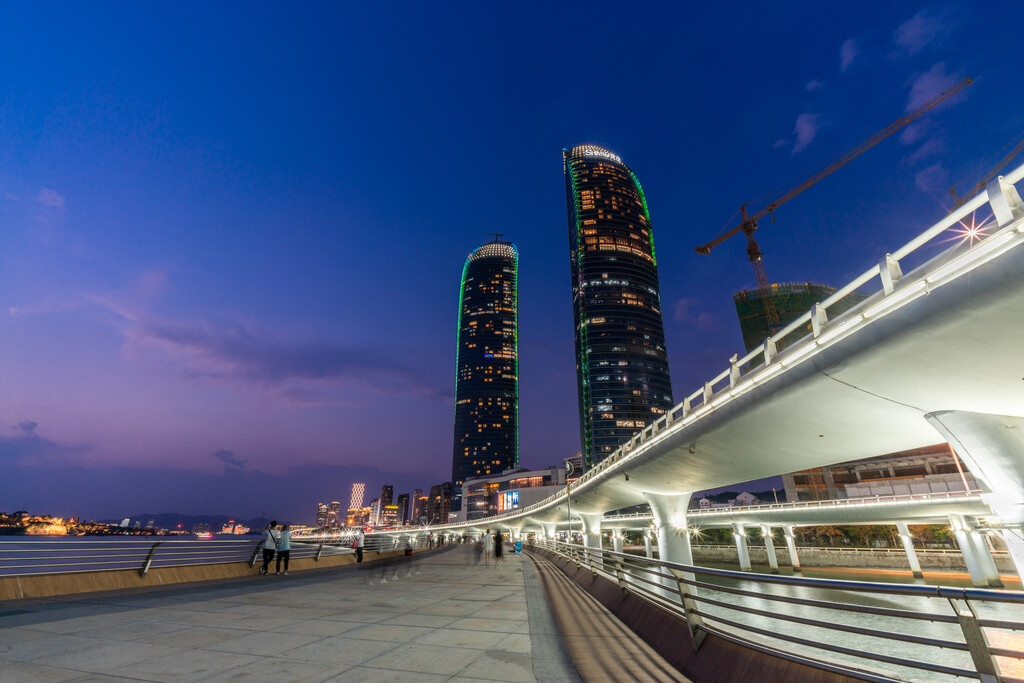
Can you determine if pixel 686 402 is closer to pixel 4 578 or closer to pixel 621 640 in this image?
pixel 621 640

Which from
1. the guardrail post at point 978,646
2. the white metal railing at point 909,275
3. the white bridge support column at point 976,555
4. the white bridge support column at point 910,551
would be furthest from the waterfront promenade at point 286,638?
the white bridge support column at point 910,551

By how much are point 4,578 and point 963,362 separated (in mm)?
25362

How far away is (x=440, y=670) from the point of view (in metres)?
6.42

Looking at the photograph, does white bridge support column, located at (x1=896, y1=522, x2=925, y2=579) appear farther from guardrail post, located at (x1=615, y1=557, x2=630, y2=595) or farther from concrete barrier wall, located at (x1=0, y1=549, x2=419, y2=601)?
concrete barrier wall, located at (x1=0, y1=549, x2=419, y2=601)

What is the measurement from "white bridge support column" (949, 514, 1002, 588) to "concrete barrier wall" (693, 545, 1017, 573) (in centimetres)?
1355

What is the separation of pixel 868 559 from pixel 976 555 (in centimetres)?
2443

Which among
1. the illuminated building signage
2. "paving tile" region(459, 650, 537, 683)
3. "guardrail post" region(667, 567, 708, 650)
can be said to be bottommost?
"paving tile" region(459, 650, 537, 683)

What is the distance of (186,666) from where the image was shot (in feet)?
21.2

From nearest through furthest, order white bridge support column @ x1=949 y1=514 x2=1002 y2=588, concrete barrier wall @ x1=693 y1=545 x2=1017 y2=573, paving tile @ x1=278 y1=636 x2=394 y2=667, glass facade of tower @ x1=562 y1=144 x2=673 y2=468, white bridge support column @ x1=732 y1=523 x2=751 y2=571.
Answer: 1. paving tile @ x1=278 y1=636 x2=394 y2=667
2. white bridge support column @ x1=949 y1=514 x2=1002 y2=588
3. concrete barrier wall @ x1=693 y1=545 x2=1017 y2=573
4. white bridge support column @ x1=732 y1=523 x2=751 y2=571
5. glass facade of tower @ x1=562 y1=144 x2=673 y2=468

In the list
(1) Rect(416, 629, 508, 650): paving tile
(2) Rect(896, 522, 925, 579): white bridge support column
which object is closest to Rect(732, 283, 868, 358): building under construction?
(2) Rect(896, 522, 925, 579): white bridge support column

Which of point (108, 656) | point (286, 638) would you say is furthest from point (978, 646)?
point (108, 656)

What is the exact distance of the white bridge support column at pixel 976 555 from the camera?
147 ft

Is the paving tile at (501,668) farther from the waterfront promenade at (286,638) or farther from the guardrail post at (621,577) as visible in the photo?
the guardrail post at (621,577)

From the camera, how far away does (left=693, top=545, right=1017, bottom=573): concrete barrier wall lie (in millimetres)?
58822
